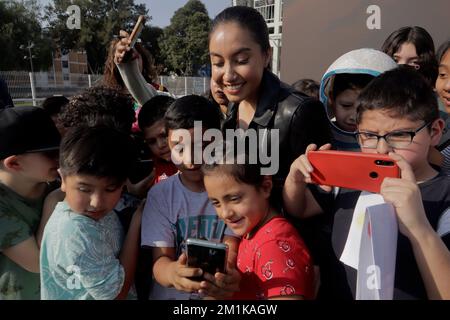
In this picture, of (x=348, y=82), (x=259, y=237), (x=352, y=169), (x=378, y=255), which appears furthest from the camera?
(x=348, y=82)

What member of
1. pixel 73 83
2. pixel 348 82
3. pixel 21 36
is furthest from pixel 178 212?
pixel 21 36

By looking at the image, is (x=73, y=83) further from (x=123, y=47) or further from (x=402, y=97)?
(x=402, y=97)

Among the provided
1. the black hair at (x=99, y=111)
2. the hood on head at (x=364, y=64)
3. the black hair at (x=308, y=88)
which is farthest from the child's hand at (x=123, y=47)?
the black hair at (x=308, y=88)

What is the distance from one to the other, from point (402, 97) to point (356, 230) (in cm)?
50

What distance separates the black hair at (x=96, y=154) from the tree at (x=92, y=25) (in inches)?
1410

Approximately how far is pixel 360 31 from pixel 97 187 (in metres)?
6.33

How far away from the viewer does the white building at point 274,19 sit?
569 inches

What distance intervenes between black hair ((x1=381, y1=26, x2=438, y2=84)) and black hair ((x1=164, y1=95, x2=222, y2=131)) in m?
1.79

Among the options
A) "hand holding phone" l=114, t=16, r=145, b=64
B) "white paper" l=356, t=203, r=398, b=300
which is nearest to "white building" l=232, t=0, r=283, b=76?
"hand holding phone" l=114, t=16, r=145, b=64

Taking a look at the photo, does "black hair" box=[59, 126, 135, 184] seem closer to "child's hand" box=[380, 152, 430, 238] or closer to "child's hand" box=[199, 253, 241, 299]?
"child's hand" box=[199, 253, 241, 299]

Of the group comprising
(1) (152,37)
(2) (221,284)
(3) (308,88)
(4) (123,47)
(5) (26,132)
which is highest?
(1) (152,37)

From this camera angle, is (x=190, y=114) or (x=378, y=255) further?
(x=190, y=114)

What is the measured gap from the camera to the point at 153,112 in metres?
2.02

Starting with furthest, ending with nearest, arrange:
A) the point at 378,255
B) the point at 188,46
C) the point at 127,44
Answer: the point at 188,46 < the point at 127,44 < the point at 378,255
